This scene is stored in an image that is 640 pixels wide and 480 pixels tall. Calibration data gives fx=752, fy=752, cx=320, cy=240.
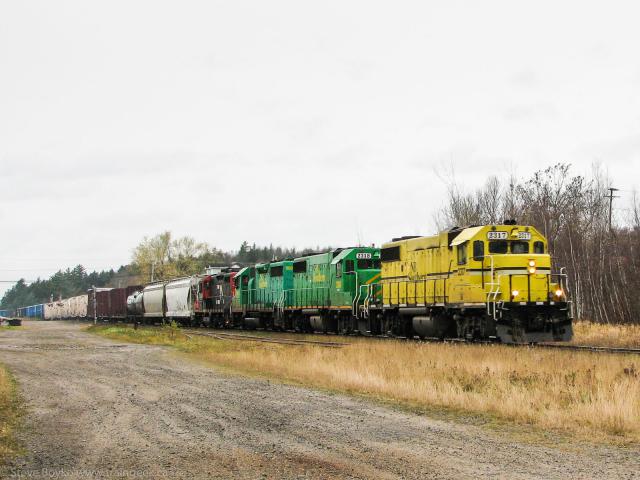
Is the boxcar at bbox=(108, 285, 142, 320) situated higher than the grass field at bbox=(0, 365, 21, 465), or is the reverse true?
the boxcar at bbox=(108, 285, 142, 320)

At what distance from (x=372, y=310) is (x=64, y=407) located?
788 inches

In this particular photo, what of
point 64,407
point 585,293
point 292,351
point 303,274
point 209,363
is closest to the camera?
point 64,407

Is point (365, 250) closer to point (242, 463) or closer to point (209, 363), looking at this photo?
point (209, 363)

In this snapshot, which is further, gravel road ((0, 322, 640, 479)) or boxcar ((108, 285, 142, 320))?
boxcar ((108, 285, 142, 320))

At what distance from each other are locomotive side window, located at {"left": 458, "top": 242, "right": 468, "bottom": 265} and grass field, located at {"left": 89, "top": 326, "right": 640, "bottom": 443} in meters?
3.31

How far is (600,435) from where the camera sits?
10.3m

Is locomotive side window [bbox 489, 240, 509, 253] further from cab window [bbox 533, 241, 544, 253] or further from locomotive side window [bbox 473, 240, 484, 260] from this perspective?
cab window [bbox 533, 241, 544, 253]

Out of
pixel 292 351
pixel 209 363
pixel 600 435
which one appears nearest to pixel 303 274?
pixel 292 351

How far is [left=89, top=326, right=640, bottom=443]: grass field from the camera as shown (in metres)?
11.4

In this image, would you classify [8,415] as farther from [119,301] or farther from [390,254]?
[119,301]

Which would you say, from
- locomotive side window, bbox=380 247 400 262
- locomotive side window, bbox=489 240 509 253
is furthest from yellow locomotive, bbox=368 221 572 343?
locomotive side window, bbox=380 247 400 262

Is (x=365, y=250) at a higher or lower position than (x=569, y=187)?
lower

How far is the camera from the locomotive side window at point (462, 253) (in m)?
24.6

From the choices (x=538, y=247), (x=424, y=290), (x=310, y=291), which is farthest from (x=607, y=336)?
(x=310, y=291)
